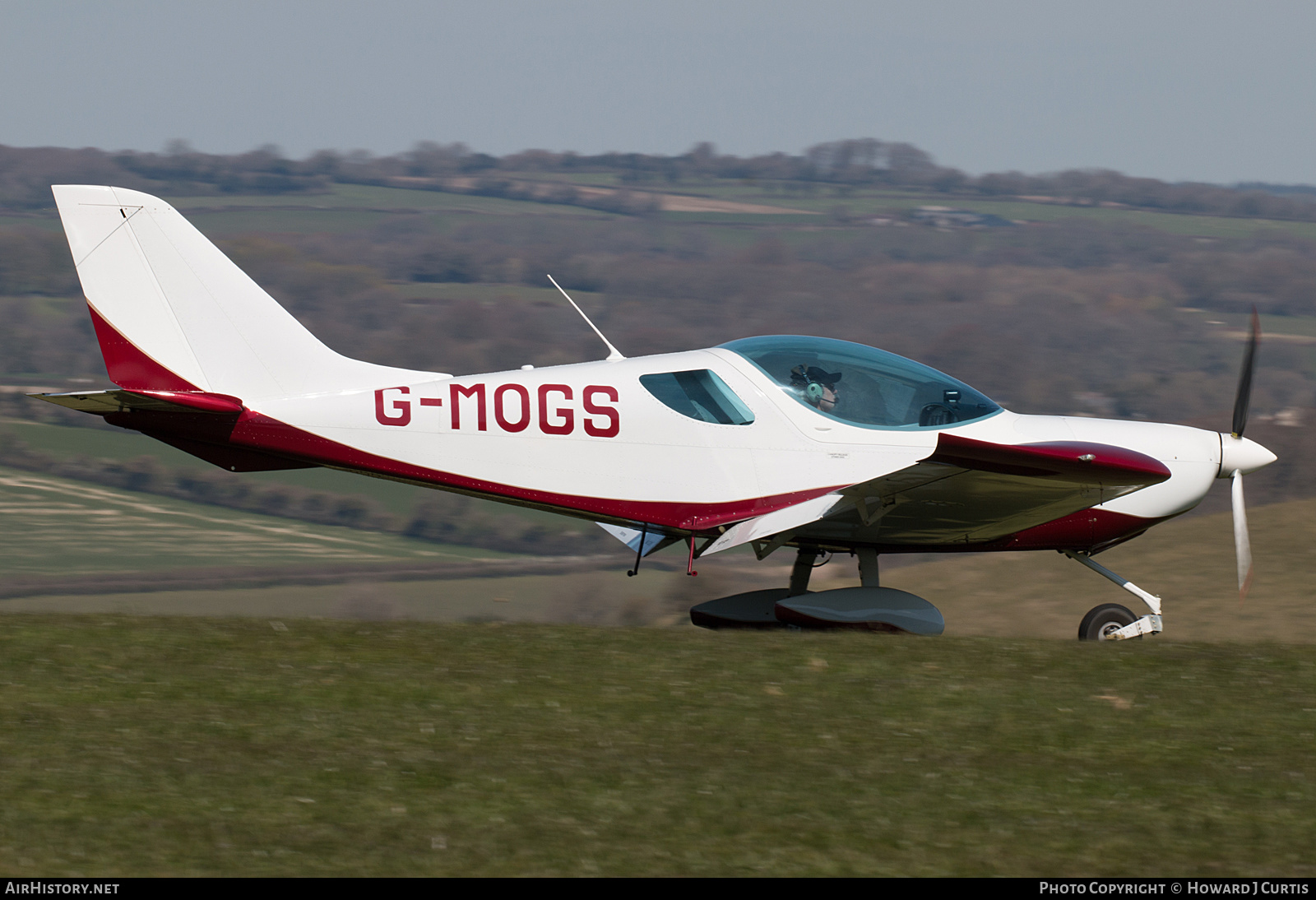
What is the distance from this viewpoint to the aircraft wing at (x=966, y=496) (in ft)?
29.7

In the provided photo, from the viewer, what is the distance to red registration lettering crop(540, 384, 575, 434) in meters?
10.2

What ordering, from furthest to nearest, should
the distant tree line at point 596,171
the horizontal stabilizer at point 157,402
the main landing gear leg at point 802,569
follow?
the distant tree line at point 596,171 < the main landing gear leg at point 802,569 < the horizontal stabilizer at point 157,402

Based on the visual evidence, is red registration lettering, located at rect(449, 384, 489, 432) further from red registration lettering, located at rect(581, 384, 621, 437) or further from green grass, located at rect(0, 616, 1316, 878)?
green grass, located at rect(0, 616, 1316, 878)

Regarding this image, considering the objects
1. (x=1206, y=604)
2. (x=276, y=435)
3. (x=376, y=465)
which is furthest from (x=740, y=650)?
(x=1206, y=604)

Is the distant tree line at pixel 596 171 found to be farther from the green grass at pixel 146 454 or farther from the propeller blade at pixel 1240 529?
the propeller blade at pixel 1240 529

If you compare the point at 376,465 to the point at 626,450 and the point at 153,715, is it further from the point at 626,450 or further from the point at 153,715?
the point at 153,715

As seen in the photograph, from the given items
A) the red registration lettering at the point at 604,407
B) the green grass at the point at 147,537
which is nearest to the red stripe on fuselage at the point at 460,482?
the red registration lettering at the point at 604,407

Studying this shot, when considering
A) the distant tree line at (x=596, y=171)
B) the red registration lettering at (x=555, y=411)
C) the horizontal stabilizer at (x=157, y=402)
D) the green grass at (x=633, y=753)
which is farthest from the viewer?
the distant tree line at (x=596, y=171)

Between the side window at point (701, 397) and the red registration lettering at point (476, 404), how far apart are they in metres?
1.34

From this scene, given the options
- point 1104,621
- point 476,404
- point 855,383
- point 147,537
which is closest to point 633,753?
point 476,404

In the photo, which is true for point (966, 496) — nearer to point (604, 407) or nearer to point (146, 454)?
point (604, 407)

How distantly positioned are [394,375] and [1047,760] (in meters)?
6.54

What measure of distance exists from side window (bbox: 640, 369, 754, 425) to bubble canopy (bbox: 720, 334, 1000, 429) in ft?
1.16

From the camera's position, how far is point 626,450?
33.5ft
